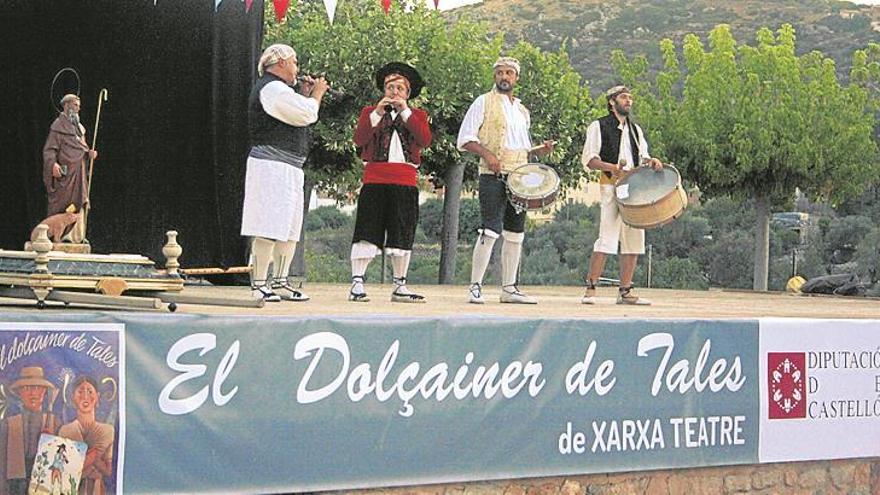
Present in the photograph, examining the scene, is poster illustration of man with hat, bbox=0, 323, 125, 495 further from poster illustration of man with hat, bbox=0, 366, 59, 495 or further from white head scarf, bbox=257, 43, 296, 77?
white head scarf, bbox=257, 43, 296, 77

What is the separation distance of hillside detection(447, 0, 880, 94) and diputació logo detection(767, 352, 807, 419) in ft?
124

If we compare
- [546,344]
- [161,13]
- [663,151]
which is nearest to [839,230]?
[663,151]

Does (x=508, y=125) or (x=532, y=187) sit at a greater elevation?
(x=508, y=125)

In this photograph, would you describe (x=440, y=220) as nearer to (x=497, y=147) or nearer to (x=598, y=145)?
(x=598, y=145)

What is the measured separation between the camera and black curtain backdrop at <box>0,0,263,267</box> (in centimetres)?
1231

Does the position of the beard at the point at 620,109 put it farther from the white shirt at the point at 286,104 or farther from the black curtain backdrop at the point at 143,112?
the black curtain backdrop at the point at 143,112

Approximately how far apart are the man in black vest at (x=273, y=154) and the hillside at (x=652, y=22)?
37.4 metres

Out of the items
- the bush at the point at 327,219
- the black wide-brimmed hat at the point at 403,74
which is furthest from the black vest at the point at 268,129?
the bush at the point at 327,219

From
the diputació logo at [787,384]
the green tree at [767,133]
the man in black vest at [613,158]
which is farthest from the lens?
the green tree at [767,133]

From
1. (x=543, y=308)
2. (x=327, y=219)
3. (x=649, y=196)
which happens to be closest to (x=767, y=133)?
(x=649, y=196)

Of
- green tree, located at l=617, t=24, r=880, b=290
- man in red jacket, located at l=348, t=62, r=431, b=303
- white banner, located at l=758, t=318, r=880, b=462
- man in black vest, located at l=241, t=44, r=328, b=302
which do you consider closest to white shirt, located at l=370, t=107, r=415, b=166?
man in red jacket, located at l=348, t=62, r=431, b=303

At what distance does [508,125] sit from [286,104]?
175cm

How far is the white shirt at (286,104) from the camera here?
922 cm

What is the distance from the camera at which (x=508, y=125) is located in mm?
10344
